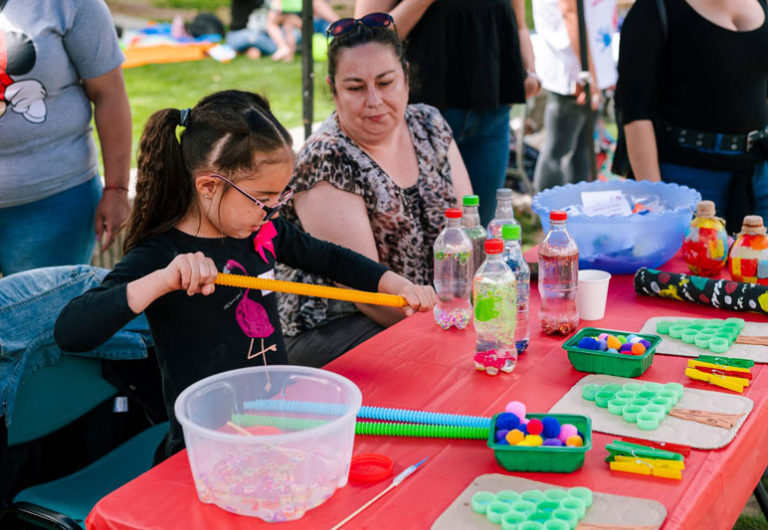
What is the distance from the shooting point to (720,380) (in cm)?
146

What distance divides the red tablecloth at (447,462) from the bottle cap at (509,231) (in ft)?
→ 0.73

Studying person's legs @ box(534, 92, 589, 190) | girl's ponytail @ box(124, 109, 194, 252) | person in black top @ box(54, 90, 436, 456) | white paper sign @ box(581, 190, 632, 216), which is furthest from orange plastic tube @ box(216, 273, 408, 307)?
person's legs @ box(534, 92, 589, 190)

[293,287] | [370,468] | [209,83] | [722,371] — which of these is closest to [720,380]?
[722,371]

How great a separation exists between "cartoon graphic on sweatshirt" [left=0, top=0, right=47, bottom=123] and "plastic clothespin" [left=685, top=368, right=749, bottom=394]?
1.70 metres

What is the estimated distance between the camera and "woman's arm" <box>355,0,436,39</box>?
2705 mm

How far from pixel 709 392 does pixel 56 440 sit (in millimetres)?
1376

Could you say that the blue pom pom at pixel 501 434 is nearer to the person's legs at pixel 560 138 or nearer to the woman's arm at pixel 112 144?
the woman's arm at pixel 112 144

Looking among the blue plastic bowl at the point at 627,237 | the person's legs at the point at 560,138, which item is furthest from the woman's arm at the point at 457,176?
the person's legs at the point at 560,138

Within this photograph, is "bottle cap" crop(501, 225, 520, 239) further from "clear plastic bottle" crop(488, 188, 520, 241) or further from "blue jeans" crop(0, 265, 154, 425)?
"blue jeans" crop(0, 265, 154, 425)

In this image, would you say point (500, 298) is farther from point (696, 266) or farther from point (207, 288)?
point (696, 266)

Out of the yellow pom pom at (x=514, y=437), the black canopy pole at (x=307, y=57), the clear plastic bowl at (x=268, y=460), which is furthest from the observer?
the black canopy pole at (x=307, y=57)

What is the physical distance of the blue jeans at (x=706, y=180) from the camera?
2.62m

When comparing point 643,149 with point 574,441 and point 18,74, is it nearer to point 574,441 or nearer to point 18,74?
point 574,441

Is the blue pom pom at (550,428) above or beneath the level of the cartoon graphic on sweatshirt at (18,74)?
beneath
